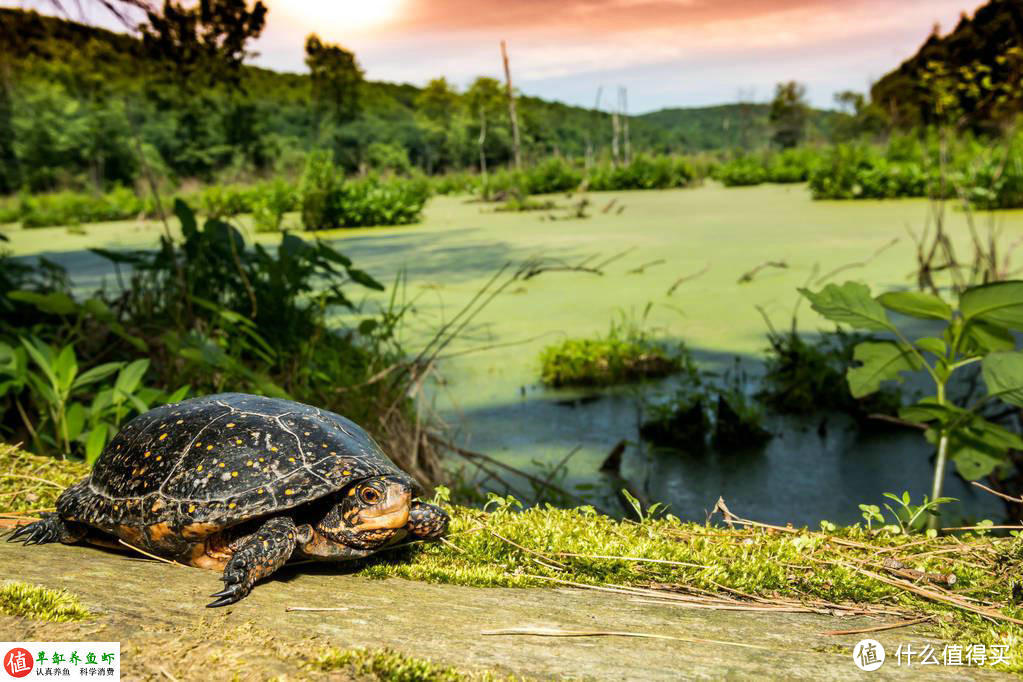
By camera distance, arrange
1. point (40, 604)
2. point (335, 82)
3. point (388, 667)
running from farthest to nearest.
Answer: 1. point (335, 82)
2. point (40, 604)
3. point (388, 667)

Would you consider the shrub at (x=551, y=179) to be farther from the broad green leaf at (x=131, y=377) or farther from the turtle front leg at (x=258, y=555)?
the turtle front leg at (x=258, y=555)

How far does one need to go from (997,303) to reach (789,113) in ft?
157

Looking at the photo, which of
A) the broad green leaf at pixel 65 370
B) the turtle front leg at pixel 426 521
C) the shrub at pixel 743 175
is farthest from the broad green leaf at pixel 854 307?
the shrub at pixel 743 175

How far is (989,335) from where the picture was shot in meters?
1.84

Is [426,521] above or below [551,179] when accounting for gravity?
below

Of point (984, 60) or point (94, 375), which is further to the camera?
point (984, 60)

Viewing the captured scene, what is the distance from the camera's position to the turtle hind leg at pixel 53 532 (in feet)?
4.34

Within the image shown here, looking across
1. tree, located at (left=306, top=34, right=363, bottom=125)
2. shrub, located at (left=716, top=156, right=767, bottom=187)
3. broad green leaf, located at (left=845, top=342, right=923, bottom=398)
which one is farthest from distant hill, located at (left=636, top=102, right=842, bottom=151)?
broad green leaf, located at (left=845, top=342, right=923, bottom=398)

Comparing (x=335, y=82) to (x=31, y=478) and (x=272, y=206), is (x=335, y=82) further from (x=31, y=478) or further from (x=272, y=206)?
(x=31, y=478)

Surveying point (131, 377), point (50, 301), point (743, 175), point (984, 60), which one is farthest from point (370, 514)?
point (743, 175)

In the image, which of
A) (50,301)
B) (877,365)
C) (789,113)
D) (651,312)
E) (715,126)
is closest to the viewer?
(877,365)

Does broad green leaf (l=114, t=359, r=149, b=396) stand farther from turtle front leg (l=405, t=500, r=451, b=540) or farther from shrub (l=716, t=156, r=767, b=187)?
shrub (l=716, t=156, r=767, b=187)

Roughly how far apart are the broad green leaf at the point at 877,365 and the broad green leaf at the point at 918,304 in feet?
0.35

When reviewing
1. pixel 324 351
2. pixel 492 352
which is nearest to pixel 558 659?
pixel 324 351
